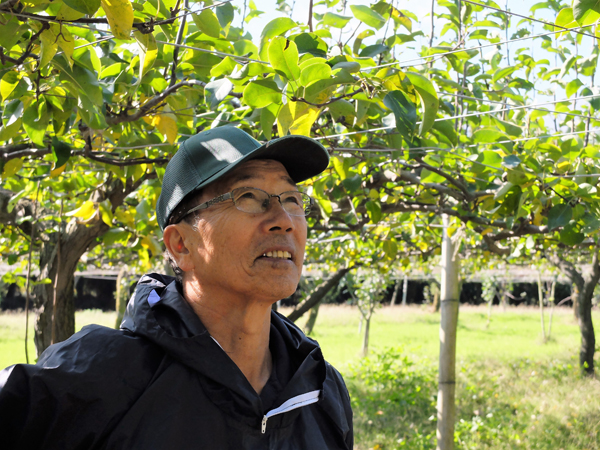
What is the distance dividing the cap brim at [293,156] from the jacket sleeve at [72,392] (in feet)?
1.15

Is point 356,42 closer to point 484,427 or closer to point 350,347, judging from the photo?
point 484,427

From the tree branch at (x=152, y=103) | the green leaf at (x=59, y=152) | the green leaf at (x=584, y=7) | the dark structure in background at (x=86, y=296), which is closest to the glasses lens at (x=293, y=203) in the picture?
the tree branch at (x=152, y=103)

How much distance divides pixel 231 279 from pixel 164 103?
2.80 ft

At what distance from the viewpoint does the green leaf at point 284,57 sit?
110 cm

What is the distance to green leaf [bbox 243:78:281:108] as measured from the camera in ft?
3.93

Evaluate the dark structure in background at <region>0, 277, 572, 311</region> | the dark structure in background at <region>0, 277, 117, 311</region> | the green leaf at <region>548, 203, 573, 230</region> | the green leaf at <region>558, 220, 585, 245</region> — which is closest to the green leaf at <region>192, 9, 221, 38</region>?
the green leaf at <region>548, 203, 573, 230</region>

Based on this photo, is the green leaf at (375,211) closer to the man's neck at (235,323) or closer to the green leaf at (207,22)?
the green leaf at (207,22)

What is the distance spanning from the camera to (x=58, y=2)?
104 centimetres

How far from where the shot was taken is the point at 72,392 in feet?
2.87

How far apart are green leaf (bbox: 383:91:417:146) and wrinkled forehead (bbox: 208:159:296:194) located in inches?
11.6

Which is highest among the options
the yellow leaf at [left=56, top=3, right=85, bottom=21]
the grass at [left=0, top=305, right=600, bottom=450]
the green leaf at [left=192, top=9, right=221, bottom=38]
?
the green leaf at [left=192, top=9, right=221, bottom=38]

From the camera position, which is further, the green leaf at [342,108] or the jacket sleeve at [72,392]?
the green leaf at [342,108]

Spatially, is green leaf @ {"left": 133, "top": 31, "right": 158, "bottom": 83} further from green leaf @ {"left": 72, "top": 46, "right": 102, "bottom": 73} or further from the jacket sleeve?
the jacket sleeve

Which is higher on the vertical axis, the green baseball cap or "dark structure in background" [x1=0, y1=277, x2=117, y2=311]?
the green baseball cap
